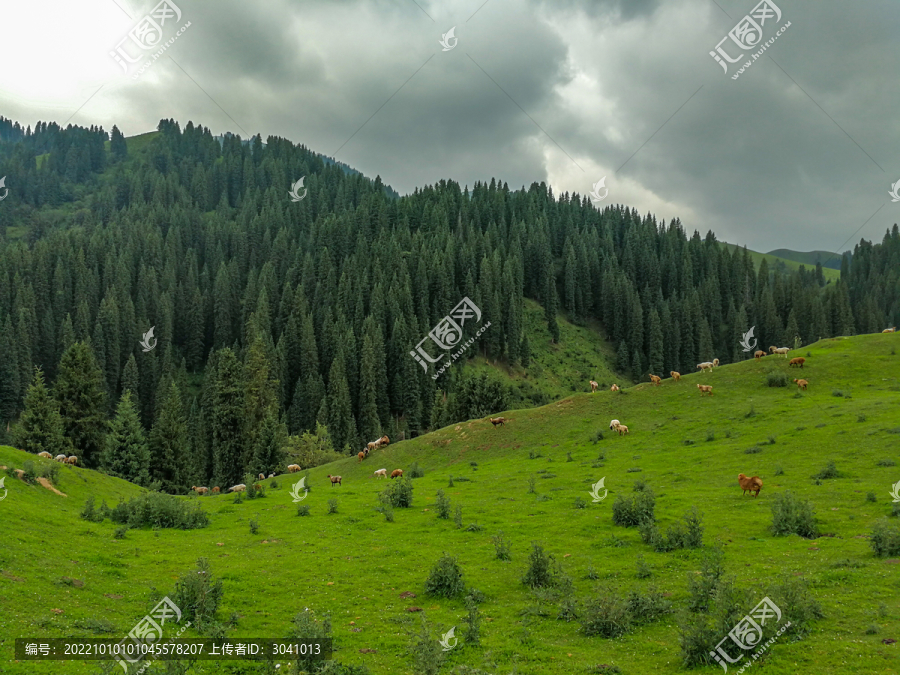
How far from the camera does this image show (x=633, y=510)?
28078mm

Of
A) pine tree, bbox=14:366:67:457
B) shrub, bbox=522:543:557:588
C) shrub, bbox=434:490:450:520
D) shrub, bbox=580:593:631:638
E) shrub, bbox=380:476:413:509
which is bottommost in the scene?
shrub, bbox=580:593:631:638

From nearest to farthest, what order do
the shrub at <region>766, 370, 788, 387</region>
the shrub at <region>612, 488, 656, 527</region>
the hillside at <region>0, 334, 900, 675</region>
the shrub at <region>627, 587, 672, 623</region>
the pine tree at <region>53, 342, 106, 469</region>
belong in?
1. the hillside at <region>0, 334, 900, 675</region>
2. the shrub at <region>627, 587, 672, 623</region>
3. the shrub at <region>612, 488, 656, 527</region>
4. the shrub at <region>766, 370, 788, 387</region>
5. the pine tree at <region>53, 342, 106, 469</region>

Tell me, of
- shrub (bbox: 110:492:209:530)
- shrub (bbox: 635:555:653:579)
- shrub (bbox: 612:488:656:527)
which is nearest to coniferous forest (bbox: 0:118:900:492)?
shrub (bbox: 110:492:209:530)

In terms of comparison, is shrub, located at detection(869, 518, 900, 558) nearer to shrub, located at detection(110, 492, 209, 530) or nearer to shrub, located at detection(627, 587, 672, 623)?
shrub, located at detection(627, 587, 672, 623)

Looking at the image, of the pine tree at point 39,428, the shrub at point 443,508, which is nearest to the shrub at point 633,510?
the shrub at point 443,508

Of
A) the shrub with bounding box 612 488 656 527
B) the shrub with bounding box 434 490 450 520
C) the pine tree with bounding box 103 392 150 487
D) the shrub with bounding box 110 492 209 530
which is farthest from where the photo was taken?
the pine tree with bounding box 103 392 150 487

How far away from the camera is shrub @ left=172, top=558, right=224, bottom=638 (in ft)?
59.7

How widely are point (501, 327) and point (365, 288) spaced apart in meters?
35.4

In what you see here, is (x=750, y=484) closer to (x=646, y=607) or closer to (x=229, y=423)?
(x=646, y=607)

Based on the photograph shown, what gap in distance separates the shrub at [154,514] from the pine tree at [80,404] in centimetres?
3865

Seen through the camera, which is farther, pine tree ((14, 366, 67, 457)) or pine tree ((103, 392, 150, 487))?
pine tree ((103, 392, 150, 487))

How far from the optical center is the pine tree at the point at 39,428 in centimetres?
5681

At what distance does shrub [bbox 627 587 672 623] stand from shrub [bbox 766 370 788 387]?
42.8 m

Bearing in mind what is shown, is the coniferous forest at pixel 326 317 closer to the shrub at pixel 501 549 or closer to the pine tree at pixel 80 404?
the pine tree at pixel 80 404
